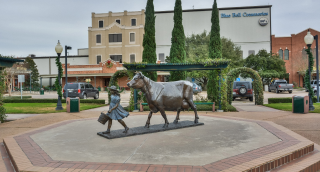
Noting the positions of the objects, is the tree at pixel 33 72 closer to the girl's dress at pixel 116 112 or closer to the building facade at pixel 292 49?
the girl's dress at pixel 116 112

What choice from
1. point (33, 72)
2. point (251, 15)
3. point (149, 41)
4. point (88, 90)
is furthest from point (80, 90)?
point (251, 15)

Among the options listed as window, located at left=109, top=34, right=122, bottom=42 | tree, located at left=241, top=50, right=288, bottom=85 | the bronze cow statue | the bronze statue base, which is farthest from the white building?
the bronze statue base

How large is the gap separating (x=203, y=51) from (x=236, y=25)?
11.2m

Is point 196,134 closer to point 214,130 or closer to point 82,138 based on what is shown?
point 214,130

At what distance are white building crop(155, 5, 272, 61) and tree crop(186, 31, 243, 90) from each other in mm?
2892

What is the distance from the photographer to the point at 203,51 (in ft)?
128

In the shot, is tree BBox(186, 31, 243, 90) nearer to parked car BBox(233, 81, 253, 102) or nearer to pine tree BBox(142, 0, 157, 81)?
parked car BBox(233, 81, 253, 102)

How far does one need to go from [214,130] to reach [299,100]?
6749 millimetres

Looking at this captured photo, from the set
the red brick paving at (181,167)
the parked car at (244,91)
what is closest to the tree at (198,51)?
the parked car at (244,91)

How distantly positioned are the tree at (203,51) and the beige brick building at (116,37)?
9698mm

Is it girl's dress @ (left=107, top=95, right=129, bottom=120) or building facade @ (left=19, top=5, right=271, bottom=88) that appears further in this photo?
building facade @ (left=19, top=5, right=271, bottom=88)

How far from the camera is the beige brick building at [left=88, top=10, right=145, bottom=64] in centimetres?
4338

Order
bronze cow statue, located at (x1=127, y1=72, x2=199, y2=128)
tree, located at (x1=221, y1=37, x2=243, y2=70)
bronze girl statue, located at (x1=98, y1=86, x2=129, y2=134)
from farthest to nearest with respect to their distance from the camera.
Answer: tree, located at (x1=221, y1=37, x2=243, y2=70) < bronze cow statue, located at (x1=127, y1=72, x2=199, y2=128) < bronze girl statue, located at (x1=98, y1=86, x2=129, y2=134)

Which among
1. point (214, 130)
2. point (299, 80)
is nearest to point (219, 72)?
point (214, 130)
